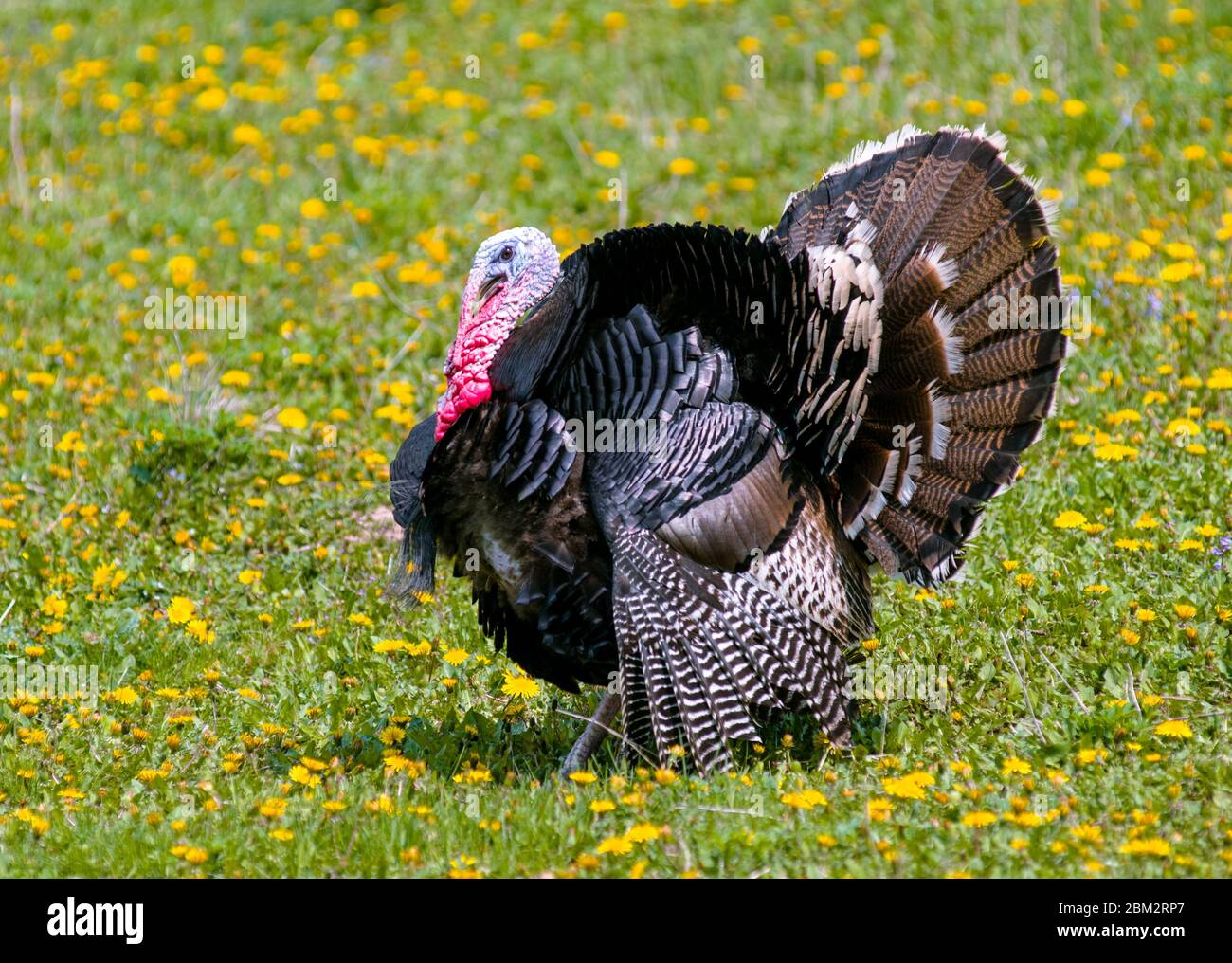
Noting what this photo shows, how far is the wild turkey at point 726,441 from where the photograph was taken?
5234mm

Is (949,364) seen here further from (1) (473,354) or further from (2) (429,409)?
(2) (429,409)

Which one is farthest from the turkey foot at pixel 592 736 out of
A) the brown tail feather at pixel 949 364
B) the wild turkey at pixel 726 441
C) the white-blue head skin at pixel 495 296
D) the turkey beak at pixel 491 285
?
the turkey beak at pixel 491 285

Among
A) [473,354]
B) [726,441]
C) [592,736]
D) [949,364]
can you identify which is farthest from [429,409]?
A: [949,364]

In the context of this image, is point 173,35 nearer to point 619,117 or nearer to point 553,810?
point 619,117

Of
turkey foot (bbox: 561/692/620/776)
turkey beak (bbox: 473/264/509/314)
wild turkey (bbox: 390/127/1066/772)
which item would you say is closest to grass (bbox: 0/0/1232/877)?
turkey foot (bbox: 561/692/620/776)

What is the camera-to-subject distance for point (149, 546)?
23.5 feet

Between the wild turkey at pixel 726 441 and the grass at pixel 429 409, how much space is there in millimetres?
408

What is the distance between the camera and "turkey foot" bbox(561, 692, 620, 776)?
5.60m

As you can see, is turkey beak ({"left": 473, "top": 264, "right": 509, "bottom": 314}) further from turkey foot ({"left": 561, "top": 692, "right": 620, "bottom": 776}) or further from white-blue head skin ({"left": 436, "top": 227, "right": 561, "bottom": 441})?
turkey foot ({"left": 561, "top": 692, "right": 620, "bottom": 776})

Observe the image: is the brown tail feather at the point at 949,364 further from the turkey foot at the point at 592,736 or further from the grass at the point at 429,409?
the turkey foot at the point at 592,736

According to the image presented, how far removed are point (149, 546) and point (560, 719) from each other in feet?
7.44

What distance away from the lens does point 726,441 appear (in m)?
5.36

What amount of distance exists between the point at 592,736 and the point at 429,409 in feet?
9.83

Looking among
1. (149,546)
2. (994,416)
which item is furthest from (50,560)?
(994,416)
